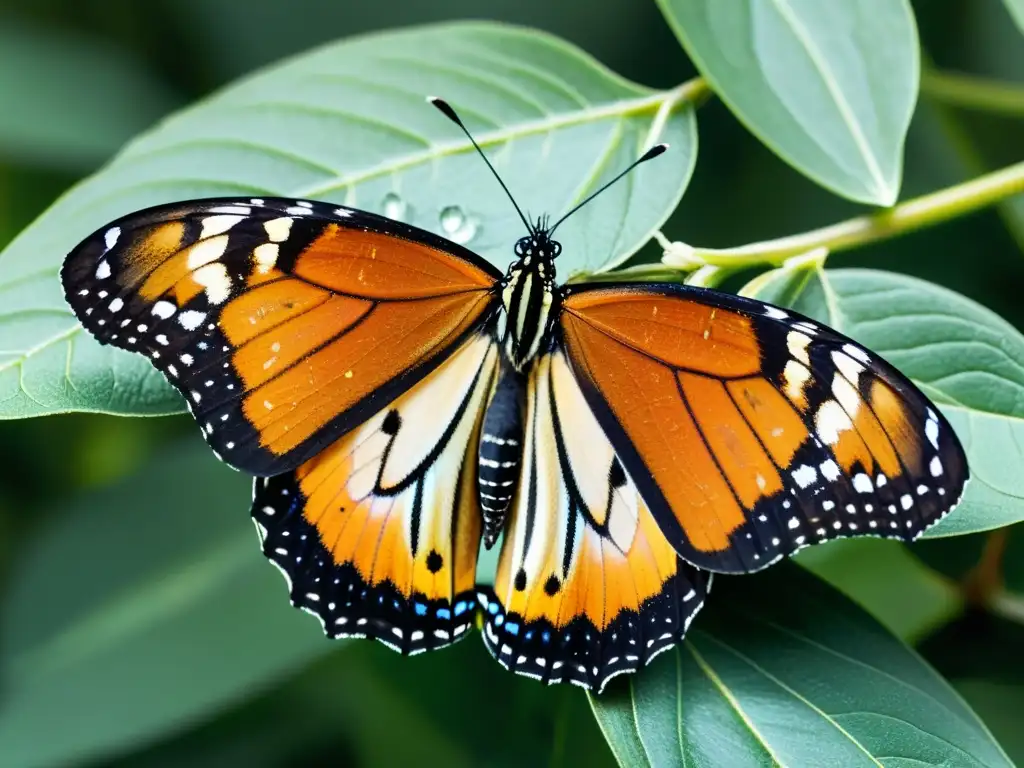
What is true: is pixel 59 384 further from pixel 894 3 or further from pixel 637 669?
pixel 894 3

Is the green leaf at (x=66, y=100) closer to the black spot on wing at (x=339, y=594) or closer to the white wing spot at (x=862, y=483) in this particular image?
Answer: the black spot on wing at (x=339, y=594)

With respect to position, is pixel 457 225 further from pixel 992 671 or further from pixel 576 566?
pixel 992 671

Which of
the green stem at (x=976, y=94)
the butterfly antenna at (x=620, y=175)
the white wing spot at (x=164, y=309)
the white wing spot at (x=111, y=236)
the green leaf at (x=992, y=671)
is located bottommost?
the green leaf at (x=992, y=671)

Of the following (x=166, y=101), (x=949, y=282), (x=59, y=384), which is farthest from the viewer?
(x=166, y=101)

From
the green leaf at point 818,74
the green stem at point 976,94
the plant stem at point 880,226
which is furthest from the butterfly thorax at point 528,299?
the green stem at point 976,94

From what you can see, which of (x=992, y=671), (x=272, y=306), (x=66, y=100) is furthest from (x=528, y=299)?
(x=66, y=100)

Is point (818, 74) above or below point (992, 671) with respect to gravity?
above

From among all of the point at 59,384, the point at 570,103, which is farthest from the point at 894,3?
the point at 59,384
